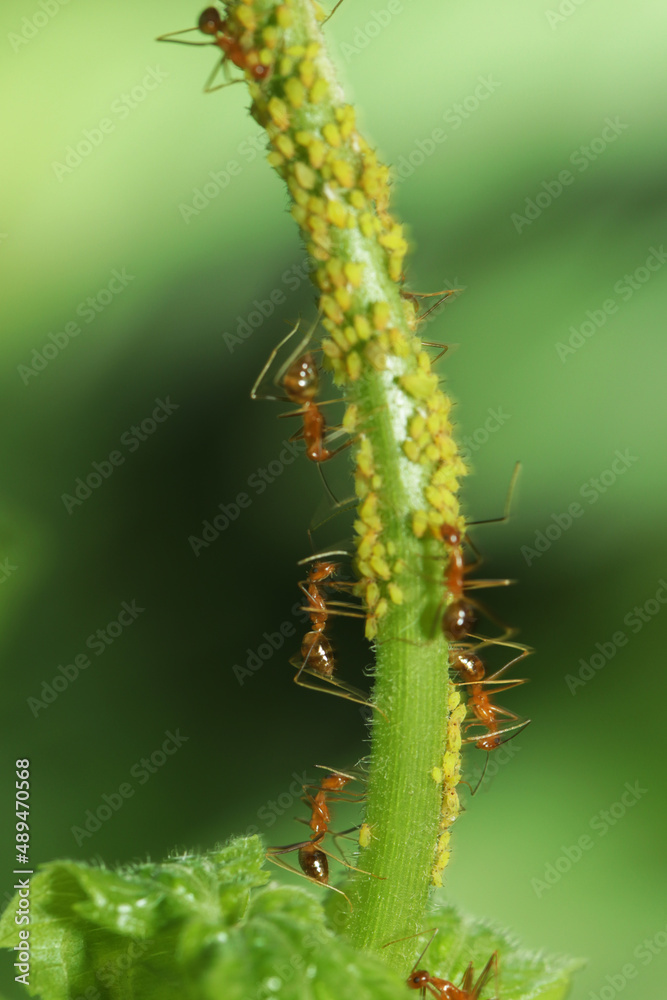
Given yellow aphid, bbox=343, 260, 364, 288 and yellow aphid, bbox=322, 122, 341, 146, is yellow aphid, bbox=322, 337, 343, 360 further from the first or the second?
yellow aphid, bbox=322, 122, 341, 146

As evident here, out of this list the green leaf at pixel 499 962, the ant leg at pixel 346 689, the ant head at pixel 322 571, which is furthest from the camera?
the ant head at pixel 322 571

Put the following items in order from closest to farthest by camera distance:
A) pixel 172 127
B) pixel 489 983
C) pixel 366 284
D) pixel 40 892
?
pixel 366 284 < pixel 40 892 < pixel 489 983 < pixel 172 127

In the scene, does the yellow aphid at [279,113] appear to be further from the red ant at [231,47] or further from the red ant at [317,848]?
the red ant at [317,848]

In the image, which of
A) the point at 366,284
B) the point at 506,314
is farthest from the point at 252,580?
the point at 366,284

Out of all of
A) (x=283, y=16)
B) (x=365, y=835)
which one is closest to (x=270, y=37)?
(x=283, y=16)

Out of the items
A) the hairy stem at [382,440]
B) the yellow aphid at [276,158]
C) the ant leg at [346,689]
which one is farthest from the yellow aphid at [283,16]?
the ant leg at [346,689]

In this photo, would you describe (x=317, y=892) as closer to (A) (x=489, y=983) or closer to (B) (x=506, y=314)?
(A) (x=489, y=983)

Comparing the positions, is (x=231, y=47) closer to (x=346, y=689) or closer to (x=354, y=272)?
(x=354, y=272)
